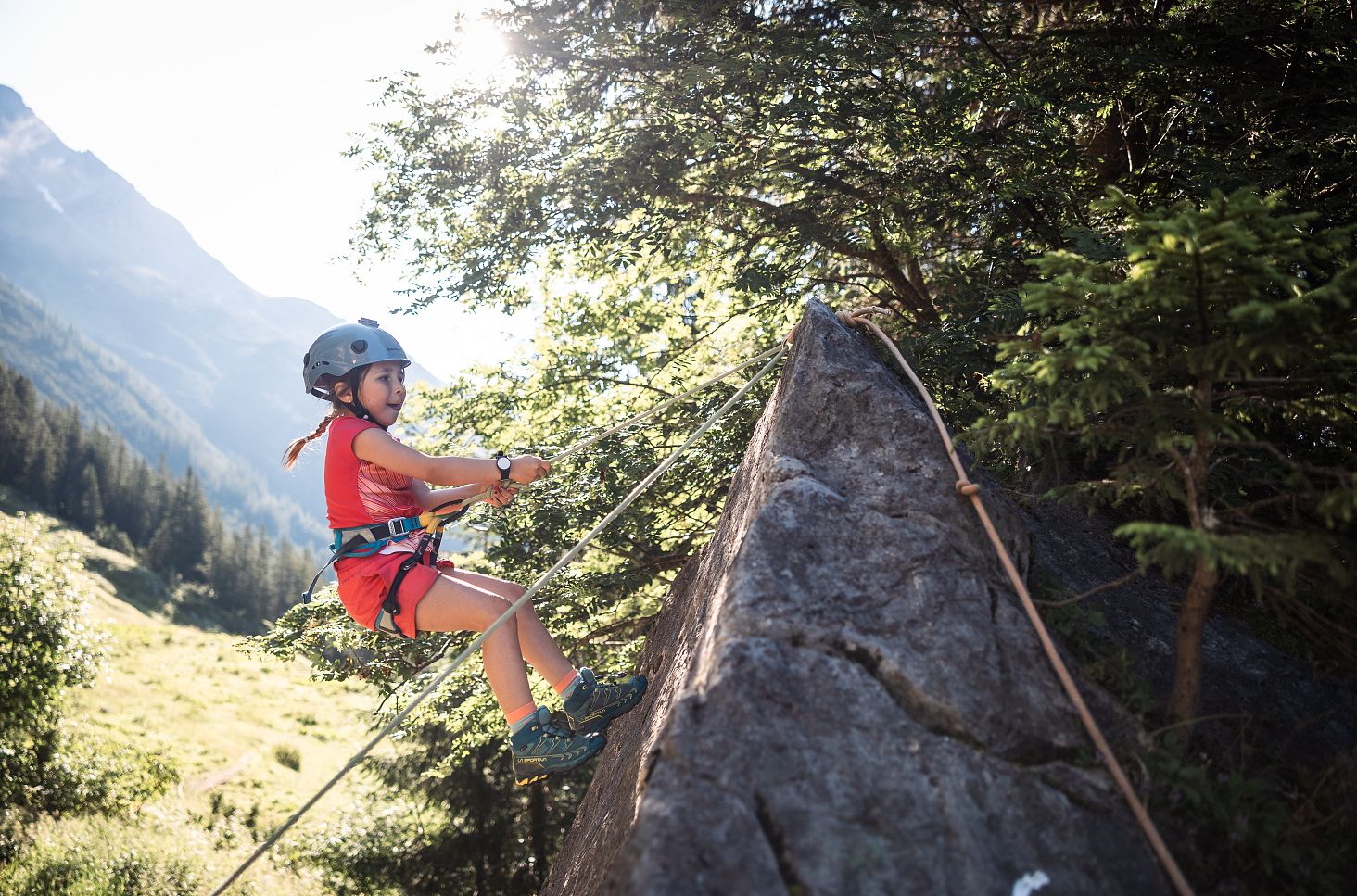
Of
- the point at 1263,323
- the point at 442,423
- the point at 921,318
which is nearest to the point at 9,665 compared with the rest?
the point at 442,423

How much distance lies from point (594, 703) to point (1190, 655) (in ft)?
8.99

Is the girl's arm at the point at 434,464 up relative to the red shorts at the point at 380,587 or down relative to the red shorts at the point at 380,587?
up

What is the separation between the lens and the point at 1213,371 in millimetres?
2893

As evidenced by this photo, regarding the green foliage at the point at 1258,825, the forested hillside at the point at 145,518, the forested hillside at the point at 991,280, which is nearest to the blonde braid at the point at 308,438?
the forested hillside at the point at 991,280

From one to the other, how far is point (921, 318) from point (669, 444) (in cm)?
246

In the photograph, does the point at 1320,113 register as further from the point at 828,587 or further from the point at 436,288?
the point at 436,288

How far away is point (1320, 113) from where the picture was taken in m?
4.77

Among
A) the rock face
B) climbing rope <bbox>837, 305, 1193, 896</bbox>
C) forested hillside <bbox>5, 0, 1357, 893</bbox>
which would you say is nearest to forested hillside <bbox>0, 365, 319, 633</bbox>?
forested hillside <bbox>5, 0, 1357, 893</bbox>

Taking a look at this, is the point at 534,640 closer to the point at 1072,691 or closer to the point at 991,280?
the point at 1072,691

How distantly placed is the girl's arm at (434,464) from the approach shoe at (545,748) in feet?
4.04

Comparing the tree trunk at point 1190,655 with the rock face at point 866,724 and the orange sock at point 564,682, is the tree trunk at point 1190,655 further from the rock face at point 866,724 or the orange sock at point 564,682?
the orange sock at point 564,682

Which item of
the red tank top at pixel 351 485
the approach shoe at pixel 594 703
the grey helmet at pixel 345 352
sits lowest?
the approach shoe at pixel 594 703

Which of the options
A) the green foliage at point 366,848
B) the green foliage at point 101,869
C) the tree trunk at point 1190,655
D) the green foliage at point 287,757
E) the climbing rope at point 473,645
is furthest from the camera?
the green foliage at point 287,757

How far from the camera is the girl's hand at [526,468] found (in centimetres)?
415
